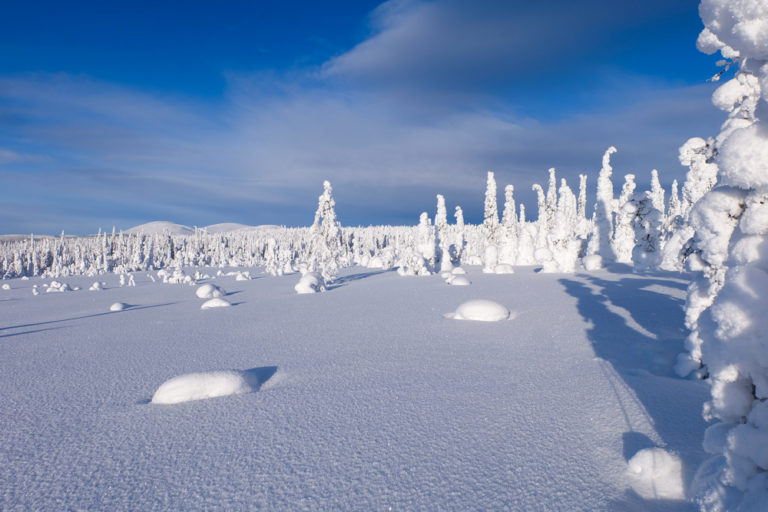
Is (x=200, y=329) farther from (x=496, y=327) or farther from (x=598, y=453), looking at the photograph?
(x=598, y=453)

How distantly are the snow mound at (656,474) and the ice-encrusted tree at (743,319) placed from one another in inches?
16.9

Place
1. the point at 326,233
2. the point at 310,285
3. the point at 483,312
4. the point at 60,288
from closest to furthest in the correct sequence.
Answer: the point at 483,312, the point at 310,285, the point at 60,288, the point at 326,233

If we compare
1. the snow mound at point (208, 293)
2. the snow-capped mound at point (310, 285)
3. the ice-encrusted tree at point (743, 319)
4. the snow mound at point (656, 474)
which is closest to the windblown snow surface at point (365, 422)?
the snow mound at point (656, 474)

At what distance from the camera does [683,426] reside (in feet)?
13.2

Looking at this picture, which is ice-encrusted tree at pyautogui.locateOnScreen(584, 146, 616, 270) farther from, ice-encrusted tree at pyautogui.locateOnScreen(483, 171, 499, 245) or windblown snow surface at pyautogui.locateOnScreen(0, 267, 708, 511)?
windblown snow surface at pyautogui.locateOnScreen(0, 267, 708, 511)

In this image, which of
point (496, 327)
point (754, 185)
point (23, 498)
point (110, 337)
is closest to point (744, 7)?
point (754, 185)

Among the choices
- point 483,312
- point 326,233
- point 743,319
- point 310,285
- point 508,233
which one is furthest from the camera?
point 508,233

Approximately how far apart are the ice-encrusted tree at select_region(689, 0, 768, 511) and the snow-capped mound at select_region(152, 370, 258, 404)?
500cm

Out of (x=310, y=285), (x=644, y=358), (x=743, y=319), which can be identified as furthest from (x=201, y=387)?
(x=310, y=285)

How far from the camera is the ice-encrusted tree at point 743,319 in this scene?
2283 millimetres

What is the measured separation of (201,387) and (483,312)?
677cm

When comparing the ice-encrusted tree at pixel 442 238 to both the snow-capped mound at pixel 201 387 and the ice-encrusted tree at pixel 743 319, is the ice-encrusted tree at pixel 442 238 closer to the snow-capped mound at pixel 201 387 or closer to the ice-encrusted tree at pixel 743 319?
the snow-capped mound at pixel 201 387

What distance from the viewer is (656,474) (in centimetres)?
318

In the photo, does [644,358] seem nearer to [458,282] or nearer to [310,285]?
[458,282]
